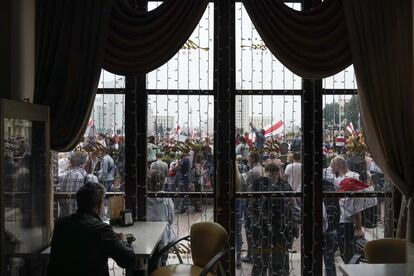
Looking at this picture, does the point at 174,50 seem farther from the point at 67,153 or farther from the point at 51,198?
the point at 51,198

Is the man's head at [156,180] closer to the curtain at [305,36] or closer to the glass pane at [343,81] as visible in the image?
the curtain at [305,36]

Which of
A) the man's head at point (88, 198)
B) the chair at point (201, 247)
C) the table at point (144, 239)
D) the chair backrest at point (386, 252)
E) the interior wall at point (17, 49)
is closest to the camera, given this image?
the man's head at point (88, 198)

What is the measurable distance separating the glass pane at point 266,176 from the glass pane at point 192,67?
369 mm

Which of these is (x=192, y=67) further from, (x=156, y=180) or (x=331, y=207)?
(x=331, y=207)

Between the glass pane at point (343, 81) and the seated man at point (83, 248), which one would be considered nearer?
the seated man at point (83, 248)

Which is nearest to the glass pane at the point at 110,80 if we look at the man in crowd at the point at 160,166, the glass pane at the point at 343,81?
the man in crowd at the point at 160,166

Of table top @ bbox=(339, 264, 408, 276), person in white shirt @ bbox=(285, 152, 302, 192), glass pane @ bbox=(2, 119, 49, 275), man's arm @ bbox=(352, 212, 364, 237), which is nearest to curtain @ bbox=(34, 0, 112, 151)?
glass pane @ bbox=(2, 119, 49, 275)

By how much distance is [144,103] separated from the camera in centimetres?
394

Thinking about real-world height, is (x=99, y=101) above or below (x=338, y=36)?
below

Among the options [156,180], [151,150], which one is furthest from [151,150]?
[156,180]

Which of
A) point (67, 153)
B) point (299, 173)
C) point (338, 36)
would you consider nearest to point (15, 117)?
point (67, 153)

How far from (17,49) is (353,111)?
8.86 ft

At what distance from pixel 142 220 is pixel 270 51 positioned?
5.80 feet

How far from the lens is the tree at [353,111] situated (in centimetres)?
394
